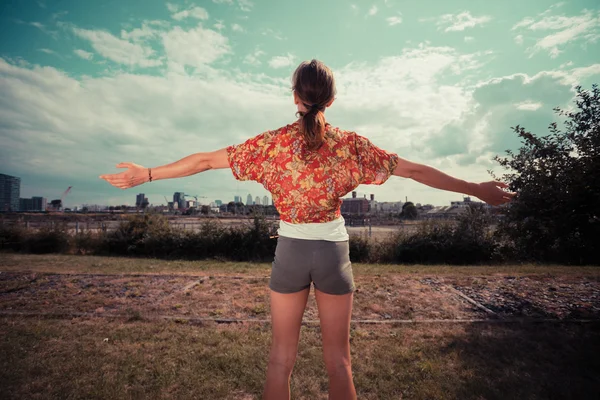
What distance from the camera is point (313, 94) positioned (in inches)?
71.3

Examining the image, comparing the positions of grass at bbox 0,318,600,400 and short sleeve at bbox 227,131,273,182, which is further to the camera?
grass at bbox 0,318,600,400

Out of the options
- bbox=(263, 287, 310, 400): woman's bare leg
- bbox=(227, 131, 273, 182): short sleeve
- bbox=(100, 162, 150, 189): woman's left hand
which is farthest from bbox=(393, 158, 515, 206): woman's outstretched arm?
bbox=(100, 162, 150, 189): woman's left hand

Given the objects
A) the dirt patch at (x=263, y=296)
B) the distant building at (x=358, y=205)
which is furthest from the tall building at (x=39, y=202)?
the dirt patch at (x=263, y=296)

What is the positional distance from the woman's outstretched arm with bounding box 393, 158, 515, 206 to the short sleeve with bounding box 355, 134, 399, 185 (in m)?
0.07

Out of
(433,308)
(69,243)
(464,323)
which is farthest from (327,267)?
(69,243)

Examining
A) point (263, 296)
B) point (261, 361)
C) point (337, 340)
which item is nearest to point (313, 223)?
point (337, 340)

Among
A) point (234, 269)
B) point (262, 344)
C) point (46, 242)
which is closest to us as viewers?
point (262, 344)

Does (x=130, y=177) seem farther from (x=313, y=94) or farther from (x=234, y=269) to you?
(x=234, y=269)

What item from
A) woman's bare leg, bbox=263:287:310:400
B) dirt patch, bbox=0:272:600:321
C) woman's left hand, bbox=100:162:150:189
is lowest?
dirt patch, bbox=0:272:600:321

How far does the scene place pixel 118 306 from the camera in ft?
20.1

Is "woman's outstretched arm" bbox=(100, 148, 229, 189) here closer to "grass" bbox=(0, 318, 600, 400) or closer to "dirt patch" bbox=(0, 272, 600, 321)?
"grass" bbox=(0, 318, 600, 400)

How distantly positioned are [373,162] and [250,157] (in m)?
0.77

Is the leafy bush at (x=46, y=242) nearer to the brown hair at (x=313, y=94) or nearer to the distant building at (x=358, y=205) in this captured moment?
the brown hair at (x=313, y=94)

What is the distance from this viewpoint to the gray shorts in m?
1.76
